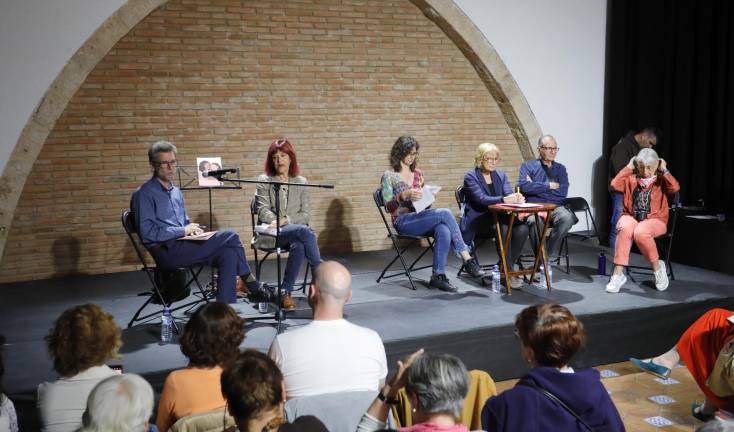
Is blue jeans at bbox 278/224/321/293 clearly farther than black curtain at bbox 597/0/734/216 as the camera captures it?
No

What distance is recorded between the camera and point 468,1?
23.4 feet

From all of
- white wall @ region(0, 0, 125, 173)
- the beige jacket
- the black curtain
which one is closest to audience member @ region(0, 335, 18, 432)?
the beige jacket

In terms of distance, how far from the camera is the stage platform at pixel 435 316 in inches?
157

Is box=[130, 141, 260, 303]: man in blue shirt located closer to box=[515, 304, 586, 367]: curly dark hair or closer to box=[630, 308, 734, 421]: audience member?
box=[515, 304, 586, 367]: curly dark hair

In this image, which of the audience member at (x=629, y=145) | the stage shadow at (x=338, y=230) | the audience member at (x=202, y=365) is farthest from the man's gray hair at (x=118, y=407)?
the audience member at (x=629, y=145)

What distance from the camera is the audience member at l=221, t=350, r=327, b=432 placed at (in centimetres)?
197

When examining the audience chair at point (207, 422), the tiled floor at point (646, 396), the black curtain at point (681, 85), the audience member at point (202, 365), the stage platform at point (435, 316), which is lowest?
the tiled floor at point (646, 396)

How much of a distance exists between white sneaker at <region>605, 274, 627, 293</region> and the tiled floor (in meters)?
0.67

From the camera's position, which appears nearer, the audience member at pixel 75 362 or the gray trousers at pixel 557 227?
the audience member at pixel 75 362

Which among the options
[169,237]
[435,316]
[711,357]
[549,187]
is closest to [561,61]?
[549,187]

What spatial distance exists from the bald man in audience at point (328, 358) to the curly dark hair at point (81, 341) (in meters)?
0.60

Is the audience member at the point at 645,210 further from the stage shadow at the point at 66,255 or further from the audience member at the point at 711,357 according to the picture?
the stage shadow at the point at 66,255

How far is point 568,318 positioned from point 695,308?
3.05 m

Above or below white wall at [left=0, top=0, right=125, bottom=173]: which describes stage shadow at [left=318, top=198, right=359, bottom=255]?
below
